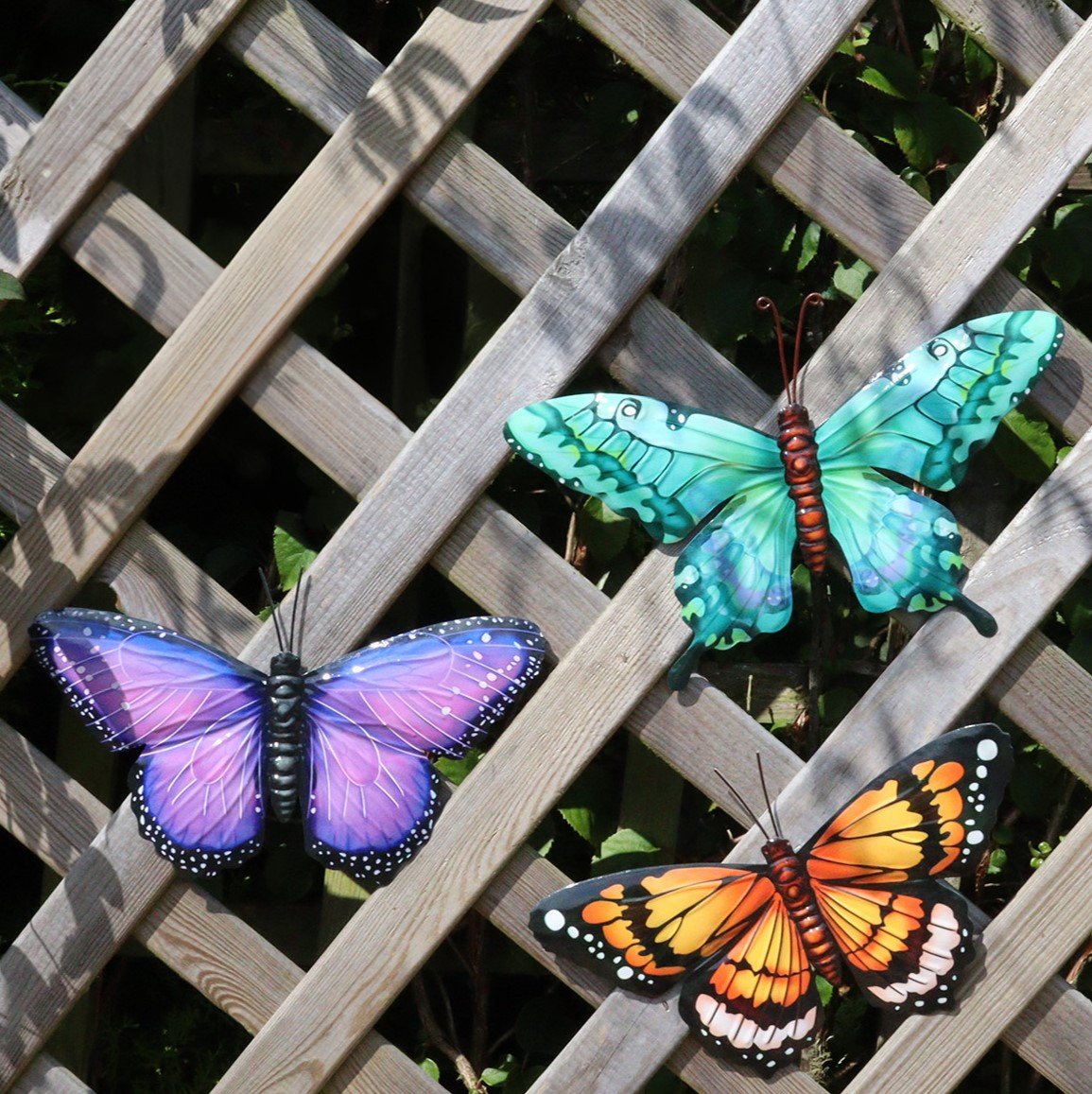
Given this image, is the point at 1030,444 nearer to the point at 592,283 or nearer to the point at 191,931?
the point at 592,283

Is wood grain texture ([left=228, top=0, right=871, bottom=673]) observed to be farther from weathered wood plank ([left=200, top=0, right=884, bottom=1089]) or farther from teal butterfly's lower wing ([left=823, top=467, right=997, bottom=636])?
teal butterfly's lower wing ([left=823, top=467, right=997, bottom=636])

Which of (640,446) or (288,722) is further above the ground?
(640,446)

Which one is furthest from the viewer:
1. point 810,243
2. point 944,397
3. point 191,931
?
point 810,243

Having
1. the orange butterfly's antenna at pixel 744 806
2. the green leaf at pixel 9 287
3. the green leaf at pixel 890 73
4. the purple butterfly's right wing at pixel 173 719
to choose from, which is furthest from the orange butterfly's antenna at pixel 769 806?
the green leaf at pixel 9 287

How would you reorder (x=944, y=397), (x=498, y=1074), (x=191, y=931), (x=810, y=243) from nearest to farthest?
(x=944, y=397)
(x=191, y=931)
(x=810, y=243)
(x=498, y=1074)

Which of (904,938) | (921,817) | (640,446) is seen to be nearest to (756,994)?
(904,938)

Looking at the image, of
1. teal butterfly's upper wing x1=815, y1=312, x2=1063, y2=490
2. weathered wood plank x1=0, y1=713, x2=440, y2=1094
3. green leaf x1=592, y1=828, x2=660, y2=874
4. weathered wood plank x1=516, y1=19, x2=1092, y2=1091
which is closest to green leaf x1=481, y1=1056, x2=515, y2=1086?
weathered wood plank x1=0, y1=713, x2=440, y2=1094

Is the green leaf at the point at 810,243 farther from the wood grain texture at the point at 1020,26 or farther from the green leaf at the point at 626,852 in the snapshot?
the green leaf at the point at 626,852
